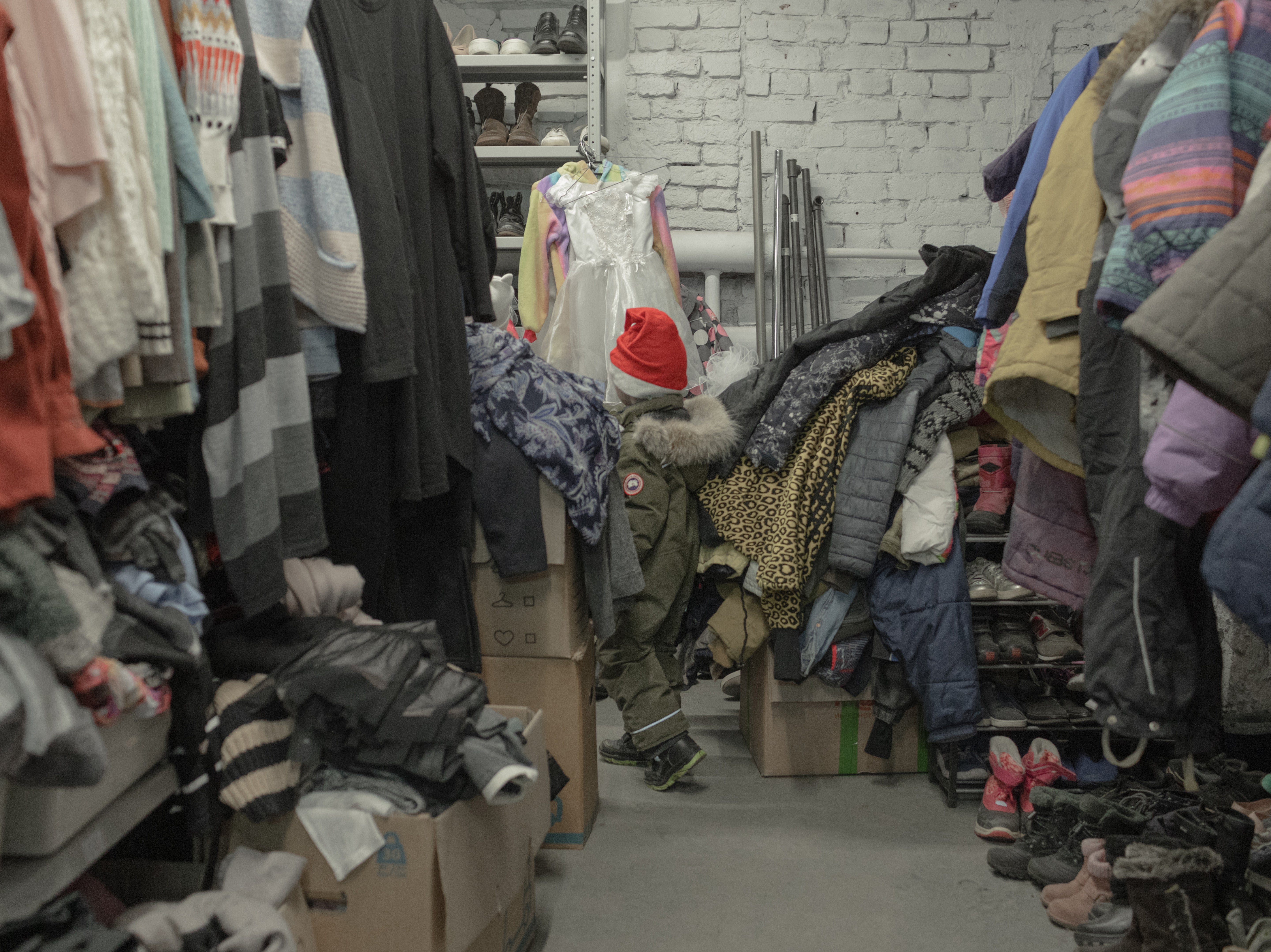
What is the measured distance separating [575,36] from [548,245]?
732mm

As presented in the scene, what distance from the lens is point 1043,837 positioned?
2.12m

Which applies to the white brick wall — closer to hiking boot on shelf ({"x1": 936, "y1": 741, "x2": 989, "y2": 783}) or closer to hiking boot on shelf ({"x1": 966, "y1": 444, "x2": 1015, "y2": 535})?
hiking boot on shelf ({"x1": 966, "y1": 444, "x2": 1015, "y2": 535})

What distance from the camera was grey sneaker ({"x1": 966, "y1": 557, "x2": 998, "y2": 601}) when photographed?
8.02 feet

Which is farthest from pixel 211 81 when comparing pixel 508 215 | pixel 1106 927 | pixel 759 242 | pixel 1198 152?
pixel 759 242

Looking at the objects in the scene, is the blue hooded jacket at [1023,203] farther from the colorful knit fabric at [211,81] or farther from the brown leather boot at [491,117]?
the brown leather boot at [491,117]

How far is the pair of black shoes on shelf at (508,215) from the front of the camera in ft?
11.5

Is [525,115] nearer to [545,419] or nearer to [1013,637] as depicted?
[545,419]

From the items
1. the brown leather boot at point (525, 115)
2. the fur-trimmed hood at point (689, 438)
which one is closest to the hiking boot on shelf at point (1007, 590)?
the fur-trimmed hood at point (689, 438)

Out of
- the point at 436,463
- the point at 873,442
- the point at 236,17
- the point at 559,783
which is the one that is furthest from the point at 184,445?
the point at 873,442

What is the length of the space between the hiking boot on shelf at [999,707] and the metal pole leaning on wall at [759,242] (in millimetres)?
1389

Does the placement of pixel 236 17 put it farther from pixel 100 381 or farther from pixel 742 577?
pixel 742 577

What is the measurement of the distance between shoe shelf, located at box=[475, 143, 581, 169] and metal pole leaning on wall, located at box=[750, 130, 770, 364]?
0.66 m

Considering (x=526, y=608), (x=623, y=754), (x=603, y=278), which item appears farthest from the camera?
(x=603, y=278)

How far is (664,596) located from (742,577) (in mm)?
221
